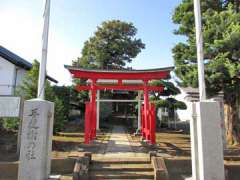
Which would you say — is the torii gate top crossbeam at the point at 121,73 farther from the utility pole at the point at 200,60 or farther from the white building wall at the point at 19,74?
the white building wall at the point at 19,74

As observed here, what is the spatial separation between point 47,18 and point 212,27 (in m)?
8.02

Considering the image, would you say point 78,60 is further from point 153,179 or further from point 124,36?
point 153,179

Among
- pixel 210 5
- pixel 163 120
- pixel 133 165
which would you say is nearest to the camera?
pixel 133 165

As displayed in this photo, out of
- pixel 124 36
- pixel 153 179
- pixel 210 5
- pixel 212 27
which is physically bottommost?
pixel 153 179

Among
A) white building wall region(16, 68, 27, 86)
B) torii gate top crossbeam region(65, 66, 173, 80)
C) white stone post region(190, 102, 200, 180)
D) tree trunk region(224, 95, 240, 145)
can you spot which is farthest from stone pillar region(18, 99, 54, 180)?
white building wall region(16, 68, 27, 86)

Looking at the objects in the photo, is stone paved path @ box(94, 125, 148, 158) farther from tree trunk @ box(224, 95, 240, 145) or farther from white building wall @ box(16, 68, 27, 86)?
white building wall @ box(16, 68, 27, 86)

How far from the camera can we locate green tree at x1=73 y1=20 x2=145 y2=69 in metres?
32.3

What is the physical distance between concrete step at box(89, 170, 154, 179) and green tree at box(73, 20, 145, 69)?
25.0 m

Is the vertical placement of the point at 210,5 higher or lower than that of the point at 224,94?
higher

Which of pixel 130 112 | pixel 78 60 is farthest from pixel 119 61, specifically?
pixel 130 112

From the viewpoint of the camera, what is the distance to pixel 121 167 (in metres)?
8.12

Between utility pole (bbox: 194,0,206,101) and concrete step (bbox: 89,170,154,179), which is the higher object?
utility pole (bbox: 194,0,206,101)

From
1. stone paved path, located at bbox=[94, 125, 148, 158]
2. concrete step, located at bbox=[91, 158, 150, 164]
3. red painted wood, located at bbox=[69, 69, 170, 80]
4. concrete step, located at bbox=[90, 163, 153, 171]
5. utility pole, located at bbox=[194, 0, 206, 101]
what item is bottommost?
concrete step, located at bbox=[90, 163, 153, 171]

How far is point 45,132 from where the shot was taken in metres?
7.02
